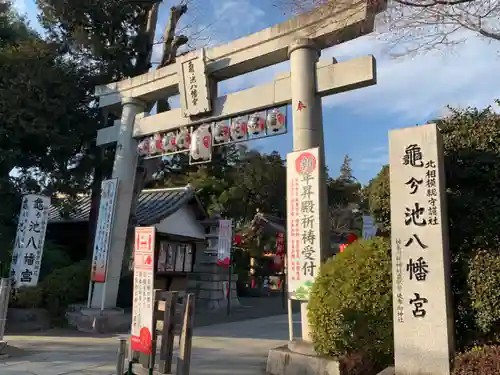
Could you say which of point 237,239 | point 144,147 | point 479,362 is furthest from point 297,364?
point 237,239

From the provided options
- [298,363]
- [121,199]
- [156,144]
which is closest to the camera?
[298,363]

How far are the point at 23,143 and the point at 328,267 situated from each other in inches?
405

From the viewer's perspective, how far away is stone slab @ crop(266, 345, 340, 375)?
675 cm

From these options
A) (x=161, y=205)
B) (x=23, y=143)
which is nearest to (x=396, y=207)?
(x=23, y=143)

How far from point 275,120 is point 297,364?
4907 millimetres

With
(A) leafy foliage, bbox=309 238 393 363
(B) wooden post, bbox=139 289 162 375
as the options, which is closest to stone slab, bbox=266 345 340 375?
(A) leafy foliage, bbox=309 238 393 363

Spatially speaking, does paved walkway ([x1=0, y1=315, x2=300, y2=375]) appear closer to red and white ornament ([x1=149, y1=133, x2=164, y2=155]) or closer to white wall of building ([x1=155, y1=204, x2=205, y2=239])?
red and white ornament ([x1=149, y1=133, x2=164, y2=155])

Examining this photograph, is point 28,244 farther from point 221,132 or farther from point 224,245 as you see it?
point 224,245

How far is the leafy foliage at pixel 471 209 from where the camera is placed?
19.8 ft

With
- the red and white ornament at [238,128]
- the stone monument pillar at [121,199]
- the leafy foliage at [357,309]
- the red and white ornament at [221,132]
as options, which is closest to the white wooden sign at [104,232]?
the stone monument pillar at [121,199]

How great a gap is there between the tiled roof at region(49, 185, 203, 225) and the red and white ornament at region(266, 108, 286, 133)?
7.94 metres

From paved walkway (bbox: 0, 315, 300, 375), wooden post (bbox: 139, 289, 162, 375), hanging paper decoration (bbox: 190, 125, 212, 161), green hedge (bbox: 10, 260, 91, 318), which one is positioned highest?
hanging paper decoration (bbox: 190, 125, 212, 161)

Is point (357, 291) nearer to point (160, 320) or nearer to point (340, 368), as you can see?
point (340, 368)

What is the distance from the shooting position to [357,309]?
6633 mm
